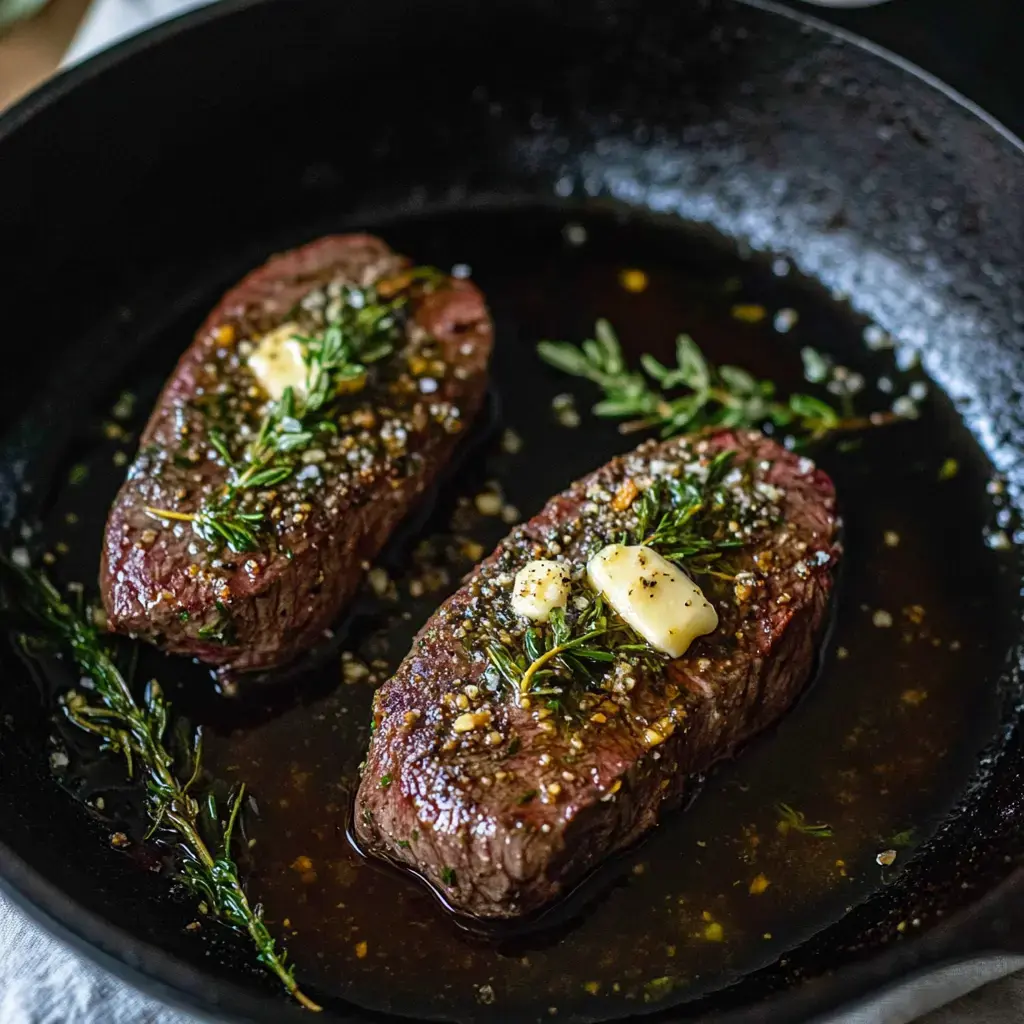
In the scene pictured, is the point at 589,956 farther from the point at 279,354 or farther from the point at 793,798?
the point at 279,354

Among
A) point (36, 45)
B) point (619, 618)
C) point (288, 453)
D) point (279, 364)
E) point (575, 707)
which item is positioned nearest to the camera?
point (575, 707)

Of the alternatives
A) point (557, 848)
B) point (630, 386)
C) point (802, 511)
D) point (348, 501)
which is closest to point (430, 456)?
point (348, 501)

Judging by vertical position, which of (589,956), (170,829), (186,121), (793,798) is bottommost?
(793,798)

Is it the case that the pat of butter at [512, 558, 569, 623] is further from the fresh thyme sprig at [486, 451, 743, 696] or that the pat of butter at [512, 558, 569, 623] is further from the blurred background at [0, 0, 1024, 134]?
the blurred background at [0, 0, 1024, 134]

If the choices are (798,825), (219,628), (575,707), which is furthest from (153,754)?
(798,825)

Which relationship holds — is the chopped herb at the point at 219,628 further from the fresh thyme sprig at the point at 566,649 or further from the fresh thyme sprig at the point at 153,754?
the fresh thyme sprig at the point at 566,649

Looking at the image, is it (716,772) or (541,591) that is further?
(716,772)

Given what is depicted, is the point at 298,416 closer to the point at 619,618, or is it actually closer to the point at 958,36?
the point at 619,618
